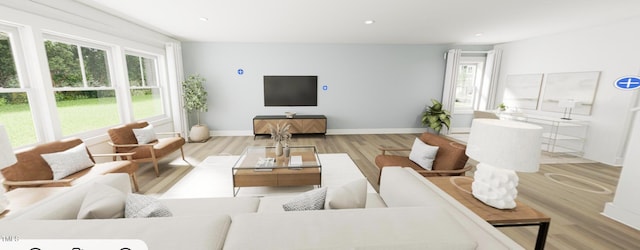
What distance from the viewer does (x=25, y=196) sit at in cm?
181

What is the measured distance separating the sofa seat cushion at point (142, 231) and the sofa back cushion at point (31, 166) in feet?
5.65

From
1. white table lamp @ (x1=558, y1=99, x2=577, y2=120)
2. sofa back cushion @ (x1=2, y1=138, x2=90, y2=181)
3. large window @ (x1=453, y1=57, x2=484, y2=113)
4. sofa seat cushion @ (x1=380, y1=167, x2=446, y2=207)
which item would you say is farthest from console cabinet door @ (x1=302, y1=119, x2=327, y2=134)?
white table lamp @ (x1=558, y1=99, x2=577, y2=120)

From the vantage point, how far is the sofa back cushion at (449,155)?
2332 mm

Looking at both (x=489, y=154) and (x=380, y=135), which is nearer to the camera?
(x=489, y=154)

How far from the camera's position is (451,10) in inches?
120

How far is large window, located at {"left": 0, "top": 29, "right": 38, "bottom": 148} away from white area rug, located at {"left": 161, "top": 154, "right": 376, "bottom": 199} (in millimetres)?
1739

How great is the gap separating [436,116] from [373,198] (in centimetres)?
466

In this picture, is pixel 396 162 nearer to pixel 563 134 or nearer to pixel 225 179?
pixel 225 179

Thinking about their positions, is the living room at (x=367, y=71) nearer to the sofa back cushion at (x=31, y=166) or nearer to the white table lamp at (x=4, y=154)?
the sofa back cushion at (x=31, y=166)

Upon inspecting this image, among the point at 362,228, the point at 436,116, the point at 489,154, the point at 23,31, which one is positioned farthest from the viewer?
the point at 436,116

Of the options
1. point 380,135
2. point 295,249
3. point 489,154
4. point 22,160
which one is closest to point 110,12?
point 22,160

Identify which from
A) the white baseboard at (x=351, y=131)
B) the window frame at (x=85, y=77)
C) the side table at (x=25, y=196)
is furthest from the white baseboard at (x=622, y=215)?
the window frame at (x=85, y=77)

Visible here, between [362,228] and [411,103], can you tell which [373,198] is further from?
[411,103]

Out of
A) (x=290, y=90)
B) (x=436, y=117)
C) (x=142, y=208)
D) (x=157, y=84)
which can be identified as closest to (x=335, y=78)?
(x=290, y=90)
